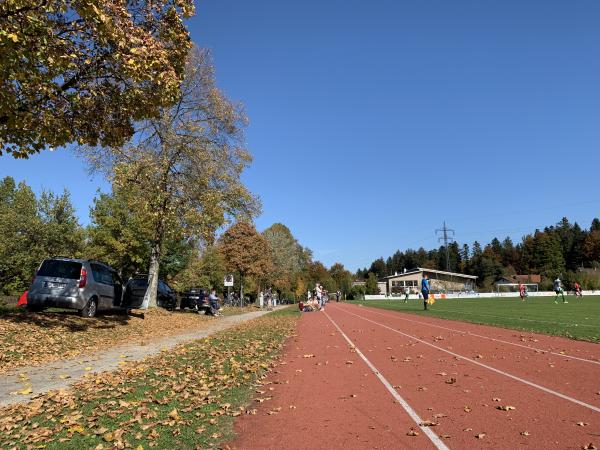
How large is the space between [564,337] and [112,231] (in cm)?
3535

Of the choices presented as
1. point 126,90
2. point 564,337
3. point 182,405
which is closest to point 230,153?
point 126,90

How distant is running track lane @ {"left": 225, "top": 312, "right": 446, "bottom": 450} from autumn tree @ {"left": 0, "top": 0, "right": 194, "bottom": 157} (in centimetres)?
680

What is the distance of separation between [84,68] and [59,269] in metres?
6.28

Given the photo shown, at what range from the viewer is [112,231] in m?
39.6

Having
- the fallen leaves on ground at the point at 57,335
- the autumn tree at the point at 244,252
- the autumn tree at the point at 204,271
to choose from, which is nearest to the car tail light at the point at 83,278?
the fallen leaves on ground at the point at 57,335

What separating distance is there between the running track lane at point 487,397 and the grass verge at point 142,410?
8.55ft

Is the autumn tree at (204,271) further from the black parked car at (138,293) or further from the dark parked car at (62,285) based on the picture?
the dark parked car at (62,285)

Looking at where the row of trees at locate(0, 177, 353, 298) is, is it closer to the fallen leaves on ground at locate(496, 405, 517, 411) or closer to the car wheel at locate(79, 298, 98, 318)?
the car wheel at locate(79, 298, 98, 318)

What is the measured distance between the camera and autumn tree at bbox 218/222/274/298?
179ft

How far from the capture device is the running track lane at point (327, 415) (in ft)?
16.4

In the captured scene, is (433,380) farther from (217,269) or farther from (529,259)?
(529,259)

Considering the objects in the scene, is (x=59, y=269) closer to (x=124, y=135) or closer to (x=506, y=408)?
(x=124, y=135)

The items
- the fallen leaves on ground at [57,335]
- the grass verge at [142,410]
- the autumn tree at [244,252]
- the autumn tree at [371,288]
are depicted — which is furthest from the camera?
the autumn tree at [371,288]

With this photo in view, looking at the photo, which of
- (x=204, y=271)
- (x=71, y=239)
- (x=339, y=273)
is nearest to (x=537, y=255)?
(x=339, y=273)
